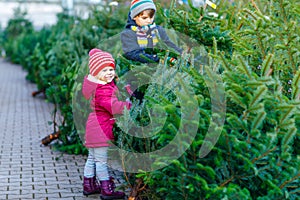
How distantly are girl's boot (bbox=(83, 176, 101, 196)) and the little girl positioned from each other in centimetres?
12

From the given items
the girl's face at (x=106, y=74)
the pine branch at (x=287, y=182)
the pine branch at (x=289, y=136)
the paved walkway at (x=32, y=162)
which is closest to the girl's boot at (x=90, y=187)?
the paved walkway at (x=32, y=162)

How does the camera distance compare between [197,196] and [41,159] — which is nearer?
[197,196]

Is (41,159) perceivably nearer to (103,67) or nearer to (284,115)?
(103,67)

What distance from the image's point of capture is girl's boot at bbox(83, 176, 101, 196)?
530 centimetres

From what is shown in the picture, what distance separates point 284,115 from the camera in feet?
12.4

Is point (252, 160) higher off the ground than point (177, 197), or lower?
higher

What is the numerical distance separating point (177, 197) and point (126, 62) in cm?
225

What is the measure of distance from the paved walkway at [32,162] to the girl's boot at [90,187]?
57 mm

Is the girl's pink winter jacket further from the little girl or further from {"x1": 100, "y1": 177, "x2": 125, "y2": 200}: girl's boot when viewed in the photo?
{"x1": 100, "y1": 177, "x2": 125, "y2": 200}: girl's boot

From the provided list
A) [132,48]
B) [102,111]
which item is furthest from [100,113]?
[132,48]

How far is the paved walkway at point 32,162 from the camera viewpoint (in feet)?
17.9

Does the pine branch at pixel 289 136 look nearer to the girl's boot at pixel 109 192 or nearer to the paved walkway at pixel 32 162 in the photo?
the girl's boot at pixel 109 192

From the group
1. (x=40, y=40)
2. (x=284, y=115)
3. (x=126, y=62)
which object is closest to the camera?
(x=284, y=115)

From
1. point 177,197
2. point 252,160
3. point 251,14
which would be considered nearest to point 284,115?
point 252,160
